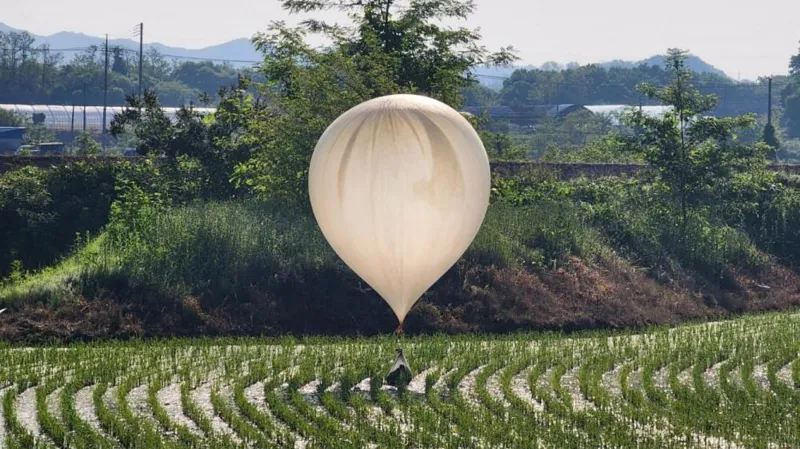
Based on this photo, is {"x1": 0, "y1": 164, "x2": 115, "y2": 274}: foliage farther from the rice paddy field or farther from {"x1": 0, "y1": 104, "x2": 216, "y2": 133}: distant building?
{"x1": 0, "y1": 104, "x2": 216, "y2": 133}: distant building

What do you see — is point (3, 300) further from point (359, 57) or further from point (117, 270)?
point (359, 57)

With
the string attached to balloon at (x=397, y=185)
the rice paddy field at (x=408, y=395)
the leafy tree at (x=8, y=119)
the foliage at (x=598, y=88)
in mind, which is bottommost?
the rice paddy field at (x=408, y=395)

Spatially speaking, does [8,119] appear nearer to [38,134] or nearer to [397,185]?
[38,134]

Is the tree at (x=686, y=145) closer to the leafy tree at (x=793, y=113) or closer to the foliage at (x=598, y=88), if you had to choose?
the foliage at (x=598, y=88)

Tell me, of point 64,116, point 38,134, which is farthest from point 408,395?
point 64,116

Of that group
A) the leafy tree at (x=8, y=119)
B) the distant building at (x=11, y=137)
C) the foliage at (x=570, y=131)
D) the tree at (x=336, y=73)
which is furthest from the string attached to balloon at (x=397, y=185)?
the leafy tree at (x=8, y=119)
